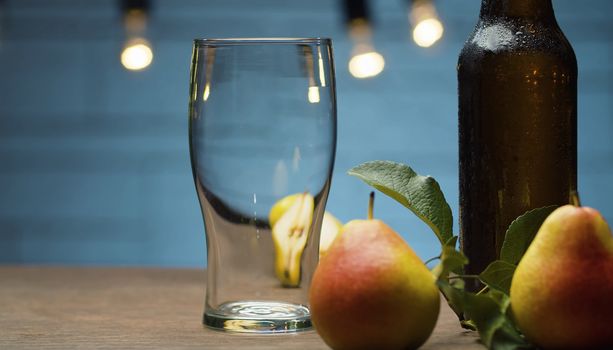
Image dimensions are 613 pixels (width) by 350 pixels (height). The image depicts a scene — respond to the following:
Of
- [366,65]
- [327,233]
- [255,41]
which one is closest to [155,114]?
[366,65]

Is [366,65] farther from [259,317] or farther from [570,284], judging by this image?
[570,284]

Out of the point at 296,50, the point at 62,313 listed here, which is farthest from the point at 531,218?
the point at 62,313

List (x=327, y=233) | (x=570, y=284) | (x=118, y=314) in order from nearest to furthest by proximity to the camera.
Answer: (x=570, y=284) < (x=118, y=314) < (x=327, y=233)

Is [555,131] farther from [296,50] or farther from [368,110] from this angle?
[368,110]

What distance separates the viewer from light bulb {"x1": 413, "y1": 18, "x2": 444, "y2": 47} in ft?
7.23

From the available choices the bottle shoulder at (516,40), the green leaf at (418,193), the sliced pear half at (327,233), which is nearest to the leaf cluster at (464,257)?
the green leaf at (418,193)

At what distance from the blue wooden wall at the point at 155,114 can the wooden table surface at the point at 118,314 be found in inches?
50.5

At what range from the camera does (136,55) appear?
2215 mm

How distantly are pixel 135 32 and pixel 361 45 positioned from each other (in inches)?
21.4

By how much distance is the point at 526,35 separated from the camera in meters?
0.65

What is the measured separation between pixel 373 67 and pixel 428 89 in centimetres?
14

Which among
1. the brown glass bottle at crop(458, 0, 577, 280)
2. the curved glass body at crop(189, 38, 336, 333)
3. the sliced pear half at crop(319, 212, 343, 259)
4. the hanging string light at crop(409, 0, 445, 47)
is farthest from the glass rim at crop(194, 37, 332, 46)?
the hanging string light at crop(409, 0, 445, 47)

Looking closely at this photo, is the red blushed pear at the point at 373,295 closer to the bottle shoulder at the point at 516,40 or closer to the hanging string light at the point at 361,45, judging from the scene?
the bottle shoulder at the point at 516,40

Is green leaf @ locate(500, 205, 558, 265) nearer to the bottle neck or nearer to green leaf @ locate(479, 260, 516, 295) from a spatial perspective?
green leaf @ locate(479, 260, 516, 295)
